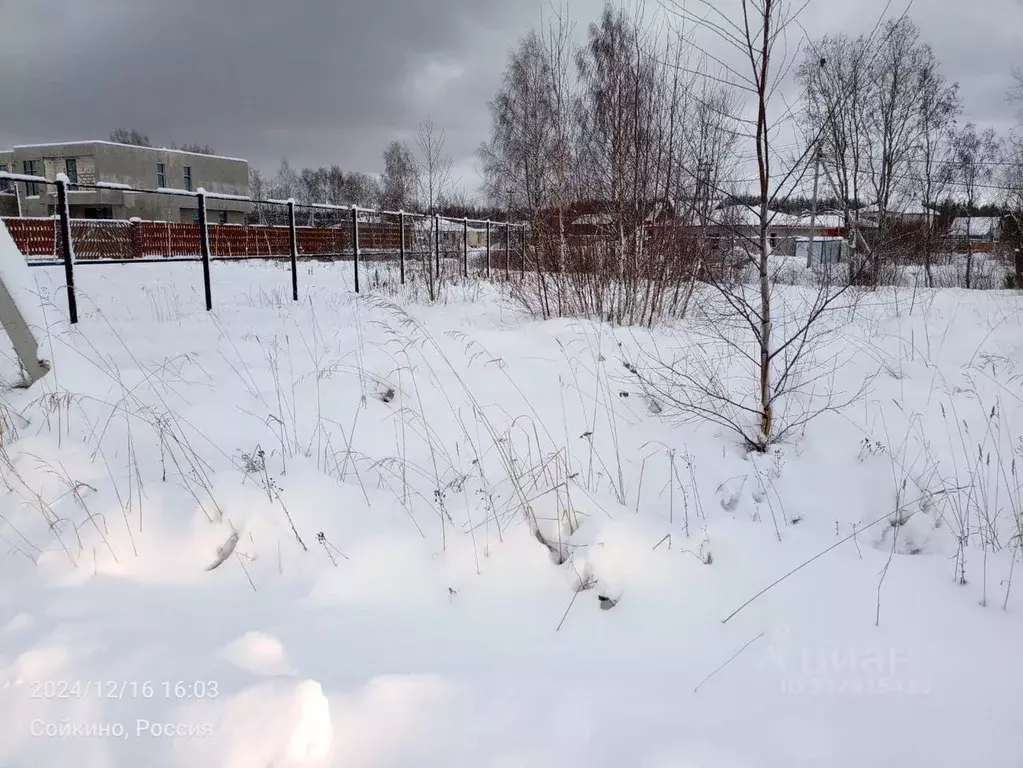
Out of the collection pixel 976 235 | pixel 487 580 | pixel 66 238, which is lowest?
pixel 487 580

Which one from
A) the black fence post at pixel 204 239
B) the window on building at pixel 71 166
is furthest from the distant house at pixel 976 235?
the window on building at pixel 71 166

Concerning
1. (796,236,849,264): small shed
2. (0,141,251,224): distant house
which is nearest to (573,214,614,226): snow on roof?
(796,236,849,264): small shed

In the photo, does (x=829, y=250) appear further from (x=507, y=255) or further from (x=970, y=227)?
(x=970, y=227)

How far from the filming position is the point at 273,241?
2511cm

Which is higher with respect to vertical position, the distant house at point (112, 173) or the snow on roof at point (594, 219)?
the distant house at point (112, 173)

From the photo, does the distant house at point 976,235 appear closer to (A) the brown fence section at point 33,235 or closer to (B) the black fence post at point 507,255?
(B) the black fence post at point 507,255

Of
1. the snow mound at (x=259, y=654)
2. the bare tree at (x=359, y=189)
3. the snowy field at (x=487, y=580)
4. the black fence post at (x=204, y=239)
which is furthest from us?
the bare tree at (x=359, y=189)

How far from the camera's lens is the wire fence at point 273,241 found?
22.1 ft

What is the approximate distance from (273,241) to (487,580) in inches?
1009

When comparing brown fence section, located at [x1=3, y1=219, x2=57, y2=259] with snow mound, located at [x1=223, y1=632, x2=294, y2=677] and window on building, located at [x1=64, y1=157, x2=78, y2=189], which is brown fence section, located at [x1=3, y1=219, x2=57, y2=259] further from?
window on building, located at [x1=64, y1=157, x2=78, y2=189]

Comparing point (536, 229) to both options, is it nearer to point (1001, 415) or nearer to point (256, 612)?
point (1001, 415)

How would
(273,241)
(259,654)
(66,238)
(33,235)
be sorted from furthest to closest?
(273,241) → (33,235) → (66,238) → (259,654)

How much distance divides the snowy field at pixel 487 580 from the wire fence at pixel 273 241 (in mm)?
2993

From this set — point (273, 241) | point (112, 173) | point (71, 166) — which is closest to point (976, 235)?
point (273, 241)
